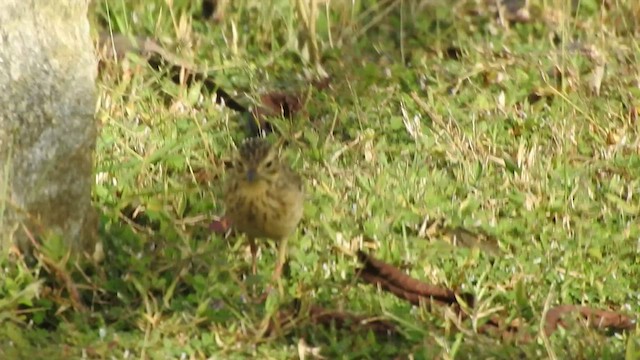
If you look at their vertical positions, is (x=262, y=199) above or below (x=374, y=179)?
above

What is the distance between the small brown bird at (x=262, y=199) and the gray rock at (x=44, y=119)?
2.28ft

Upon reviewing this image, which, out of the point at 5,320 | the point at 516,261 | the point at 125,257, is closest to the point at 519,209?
the point at 516,261

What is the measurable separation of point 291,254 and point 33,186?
1.23m

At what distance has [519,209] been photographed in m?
7.21

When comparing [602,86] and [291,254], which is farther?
[602,86]

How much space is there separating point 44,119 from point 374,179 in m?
1.98

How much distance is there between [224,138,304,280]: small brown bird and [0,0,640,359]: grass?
0.48 feet

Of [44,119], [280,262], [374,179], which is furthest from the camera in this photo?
[374,179]

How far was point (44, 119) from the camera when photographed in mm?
6098

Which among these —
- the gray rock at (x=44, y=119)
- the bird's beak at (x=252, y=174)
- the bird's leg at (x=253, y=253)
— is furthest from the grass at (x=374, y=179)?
the bird's beak at (x=252, y=174)

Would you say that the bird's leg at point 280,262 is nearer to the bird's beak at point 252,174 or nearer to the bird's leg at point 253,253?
the bird's leg at point 253,253

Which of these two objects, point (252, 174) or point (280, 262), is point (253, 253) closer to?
point (280, 262)

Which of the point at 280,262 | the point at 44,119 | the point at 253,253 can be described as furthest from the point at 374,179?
the point at 44,119

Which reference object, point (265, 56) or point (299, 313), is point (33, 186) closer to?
point (299, 313)
